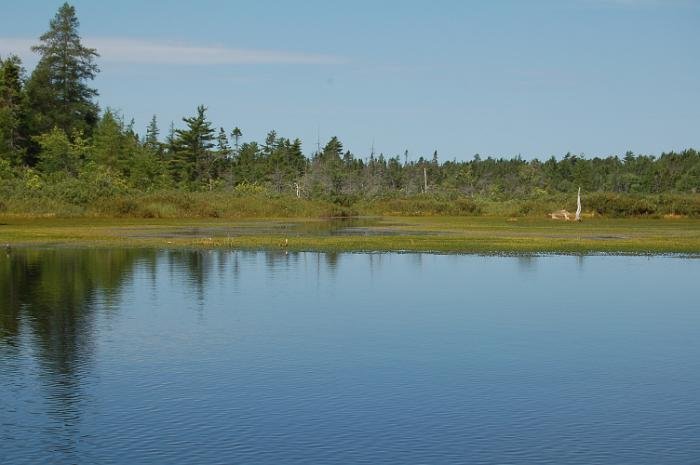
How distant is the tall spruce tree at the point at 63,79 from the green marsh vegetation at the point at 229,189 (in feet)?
0.49

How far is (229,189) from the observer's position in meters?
128

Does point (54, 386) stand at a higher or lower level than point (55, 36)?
lower

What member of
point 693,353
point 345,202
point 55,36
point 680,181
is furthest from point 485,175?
point 693,353

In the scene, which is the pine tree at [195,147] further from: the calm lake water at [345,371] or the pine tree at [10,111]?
the calm lake water at [345,371]

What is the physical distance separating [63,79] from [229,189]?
82.4 ft

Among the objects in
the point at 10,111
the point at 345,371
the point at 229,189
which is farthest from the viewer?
the point at 229,189

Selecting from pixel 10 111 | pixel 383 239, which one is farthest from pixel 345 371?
pixel 10 111

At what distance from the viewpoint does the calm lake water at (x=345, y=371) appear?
14281mm

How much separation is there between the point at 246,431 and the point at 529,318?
1395 cm

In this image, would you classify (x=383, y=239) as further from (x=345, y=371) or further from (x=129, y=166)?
(x=129, y=166)

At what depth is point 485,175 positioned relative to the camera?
19300cm

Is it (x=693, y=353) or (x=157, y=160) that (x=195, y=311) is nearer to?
(x=693, y=353)

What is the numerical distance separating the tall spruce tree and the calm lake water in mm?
85753

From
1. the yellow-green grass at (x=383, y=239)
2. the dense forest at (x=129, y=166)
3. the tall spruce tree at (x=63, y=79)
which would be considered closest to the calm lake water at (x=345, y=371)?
the yellow-green grass at (x=383, y=239)
